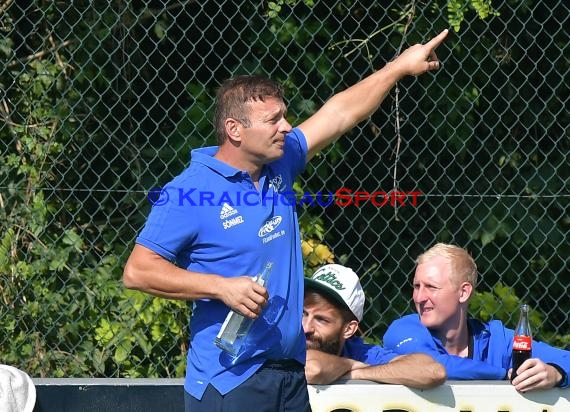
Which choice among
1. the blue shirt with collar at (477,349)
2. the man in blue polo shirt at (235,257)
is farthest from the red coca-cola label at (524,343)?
the man in blue polo shirt at (235,257)

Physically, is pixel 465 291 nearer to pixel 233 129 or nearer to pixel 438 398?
pixel 438 398

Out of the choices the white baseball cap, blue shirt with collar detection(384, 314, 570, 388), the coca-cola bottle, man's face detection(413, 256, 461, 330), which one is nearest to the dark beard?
the white baseball cap

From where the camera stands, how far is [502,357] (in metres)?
4.22

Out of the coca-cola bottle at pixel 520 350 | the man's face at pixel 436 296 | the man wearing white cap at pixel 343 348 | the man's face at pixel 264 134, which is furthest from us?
the man's face at pixel 436 296

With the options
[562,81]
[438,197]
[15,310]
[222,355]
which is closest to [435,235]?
[438,197]

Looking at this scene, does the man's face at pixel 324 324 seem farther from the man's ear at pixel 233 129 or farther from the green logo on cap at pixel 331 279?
the man's ear at pixel 233 129

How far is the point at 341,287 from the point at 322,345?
22 cm

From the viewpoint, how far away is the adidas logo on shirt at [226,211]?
326cm

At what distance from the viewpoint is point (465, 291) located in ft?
13.9

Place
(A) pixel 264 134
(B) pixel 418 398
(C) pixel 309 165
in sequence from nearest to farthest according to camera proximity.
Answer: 1. (A) pixel 264 134
2. (B) pixel 418 398
3. (C) pixel 309 165

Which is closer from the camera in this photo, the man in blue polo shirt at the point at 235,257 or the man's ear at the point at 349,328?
the man in blue polo shirt at the point at 235,257

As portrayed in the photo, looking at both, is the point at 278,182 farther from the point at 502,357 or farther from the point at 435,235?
the point at 435,235

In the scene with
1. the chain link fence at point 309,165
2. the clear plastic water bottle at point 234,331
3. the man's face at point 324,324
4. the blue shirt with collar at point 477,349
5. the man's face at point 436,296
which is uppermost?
the chain link fence at point 309,165

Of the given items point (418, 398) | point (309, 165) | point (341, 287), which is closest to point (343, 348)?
point (341, 287)
